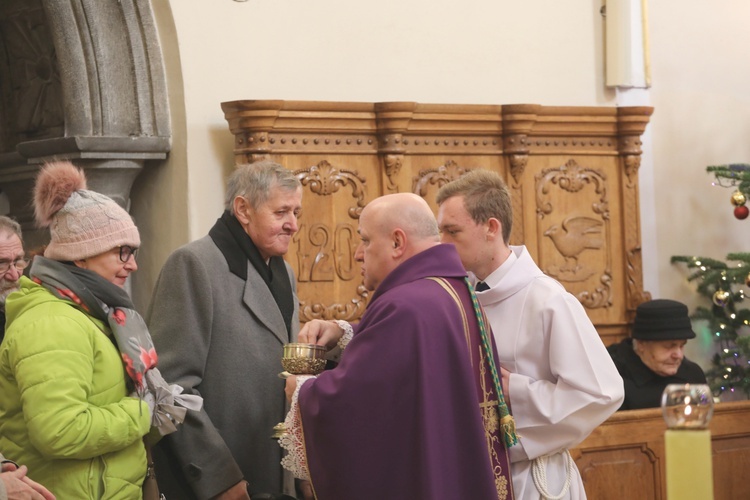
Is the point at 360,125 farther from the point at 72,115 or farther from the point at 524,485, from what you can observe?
the point at 524,485

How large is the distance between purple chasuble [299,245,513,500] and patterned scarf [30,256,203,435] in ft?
1.65

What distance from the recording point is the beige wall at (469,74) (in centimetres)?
618

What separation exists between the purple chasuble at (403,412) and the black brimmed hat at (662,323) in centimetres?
278

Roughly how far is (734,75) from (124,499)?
5.79 metres

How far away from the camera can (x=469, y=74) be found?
273 inches

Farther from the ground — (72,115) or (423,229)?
(72,115)

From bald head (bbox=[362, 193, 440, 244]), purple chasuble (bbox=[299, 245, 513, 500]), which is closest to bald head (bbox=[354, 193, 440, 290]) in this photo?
bald head (bbox=[362, 193, 440, 244])

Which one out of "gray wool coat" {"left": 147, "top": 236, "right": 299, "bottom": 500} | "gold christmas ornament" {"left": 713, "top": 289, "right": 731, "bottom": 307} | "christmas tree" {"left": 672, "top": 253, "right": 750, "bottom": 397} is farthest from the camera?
"christmas tree" {"left": 672, "top": 253, "right": 750, "bottom": 397}

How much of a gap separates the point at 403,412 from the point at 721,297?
14.1 ft

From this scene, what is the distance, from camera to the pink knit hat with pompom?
353 centimetres

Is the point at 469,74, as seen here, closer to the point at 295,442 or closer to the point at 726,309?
the point at 726,309

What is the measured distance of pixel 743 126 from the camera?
785 centimetres

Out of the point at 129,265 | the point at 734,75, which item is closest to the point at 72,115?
the point at 129,265

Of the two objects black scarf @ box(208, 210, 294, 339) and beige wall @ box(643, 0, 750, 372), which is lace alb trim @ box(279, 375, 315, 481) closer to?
black scarf @ box(208, 210, 294, 339)
